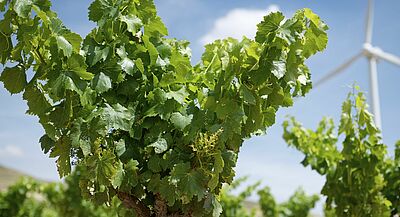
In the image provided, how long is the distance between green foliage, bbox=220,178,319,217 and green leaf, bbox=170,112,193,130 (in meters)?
8.06

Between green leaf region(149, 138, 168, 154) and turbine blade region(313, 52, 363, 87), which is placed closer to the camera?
green leaf region(149, 138, 168, 154)

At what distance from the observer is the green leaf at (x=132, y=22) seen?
2.59 m

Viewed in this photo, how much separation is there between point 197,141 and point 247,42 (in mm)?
553

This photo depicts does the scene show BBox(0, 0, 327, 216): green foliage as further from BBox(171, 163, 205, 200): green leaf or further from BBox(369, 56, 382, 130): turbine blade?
BBox(369, 56, 382, 130): turbine blade

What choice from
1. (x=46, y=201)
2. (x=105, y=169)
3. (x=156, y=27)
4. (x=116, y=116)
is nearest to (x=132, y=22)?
(x=156, y=27)

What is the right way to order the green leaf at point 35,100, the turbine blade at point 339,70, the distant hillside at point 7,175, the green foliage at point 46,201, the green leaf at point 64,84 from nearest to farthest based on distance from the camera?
the green leaf at point 64,84, the green leaf at point 35,100, the green foliage at point 46,201, the turbine blade at point 339,70, the distant hillside at point 7,175

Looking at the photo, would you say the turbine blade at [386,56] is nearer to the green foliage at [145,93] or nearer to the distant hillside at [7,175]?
the green foliage at [145,93]

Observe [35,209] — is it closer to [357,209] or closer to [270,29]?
[357,209]

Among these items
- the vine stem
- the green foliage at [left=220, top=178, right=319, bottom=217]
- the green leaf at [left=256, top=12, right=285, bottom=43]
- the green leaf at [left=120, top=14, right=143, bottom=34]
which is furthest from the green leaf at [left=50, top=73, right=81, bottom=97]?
the green foliage at [left=220, top=178, right=319, bottom=217]

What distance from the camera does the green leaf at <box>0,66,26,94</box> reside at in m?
2.53

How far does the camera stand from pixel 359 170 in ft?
16.3

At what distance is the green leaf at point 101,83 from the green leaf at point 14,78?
312mm

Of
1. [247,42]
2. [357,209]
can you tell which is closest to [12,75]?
[247,42]

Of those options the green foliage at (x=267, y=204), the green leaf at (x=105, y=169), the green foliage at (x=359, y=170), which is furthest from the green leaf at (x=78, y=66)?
the green foliage at (x=267, y=204)
